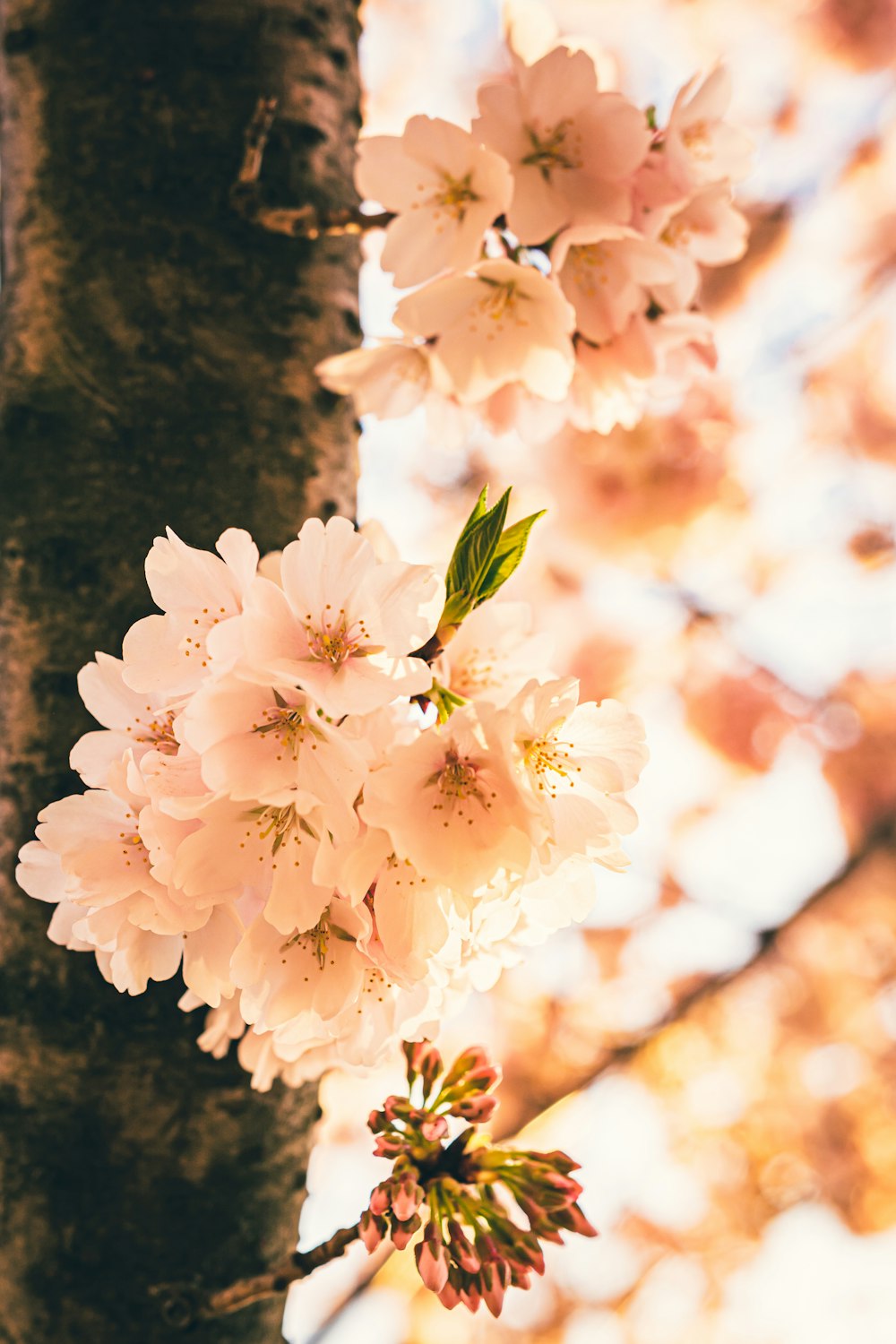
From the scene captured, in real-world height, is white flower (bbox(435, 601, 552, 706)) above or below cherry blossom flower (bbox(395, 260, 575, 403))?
below

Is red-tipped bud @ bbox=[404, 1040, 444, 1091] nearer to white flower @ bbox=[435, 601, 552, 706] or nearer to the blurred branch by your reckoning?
white flower @ bbox=[435, 601, 552, 706]

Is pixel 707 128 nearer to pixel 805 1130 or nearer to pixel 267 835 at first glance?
pixel 267 835

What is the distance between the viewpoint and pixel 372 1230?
515 millimetres

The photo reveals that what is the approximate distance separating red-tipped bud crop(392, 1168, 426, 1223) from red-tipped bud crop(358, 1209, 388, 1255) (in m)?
0.01

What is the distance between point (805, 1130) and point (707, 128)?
1.92 metres

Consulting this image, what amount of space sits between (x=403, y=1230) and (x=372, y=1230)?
0.02 m

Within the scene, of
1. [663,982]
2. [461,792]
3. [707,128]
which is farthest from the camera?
[663,982]

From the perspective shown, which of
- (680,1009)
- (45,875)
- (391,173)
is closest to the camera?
(45,875)

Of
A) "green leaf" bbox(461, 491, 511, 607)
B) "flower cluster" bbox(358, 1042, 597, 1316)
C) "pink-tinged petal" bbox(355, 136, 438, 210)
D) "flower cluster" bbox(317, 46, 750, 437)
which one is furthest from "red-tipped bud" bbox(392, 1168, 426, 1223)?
"pink-tinged petal" bbox(355, 136, 438, 210)

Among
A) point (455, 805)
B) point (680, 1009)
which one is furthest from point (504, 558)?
point (680, 1009)

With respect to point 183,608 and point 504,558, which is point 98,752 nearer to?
point 183,608

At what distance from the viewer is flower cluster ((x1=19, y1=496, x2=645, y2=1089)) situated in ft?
1.16

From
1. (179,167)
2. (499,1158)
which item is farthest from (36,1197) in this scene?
(179,167)

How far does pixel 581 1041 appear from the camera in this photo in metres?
1.99
